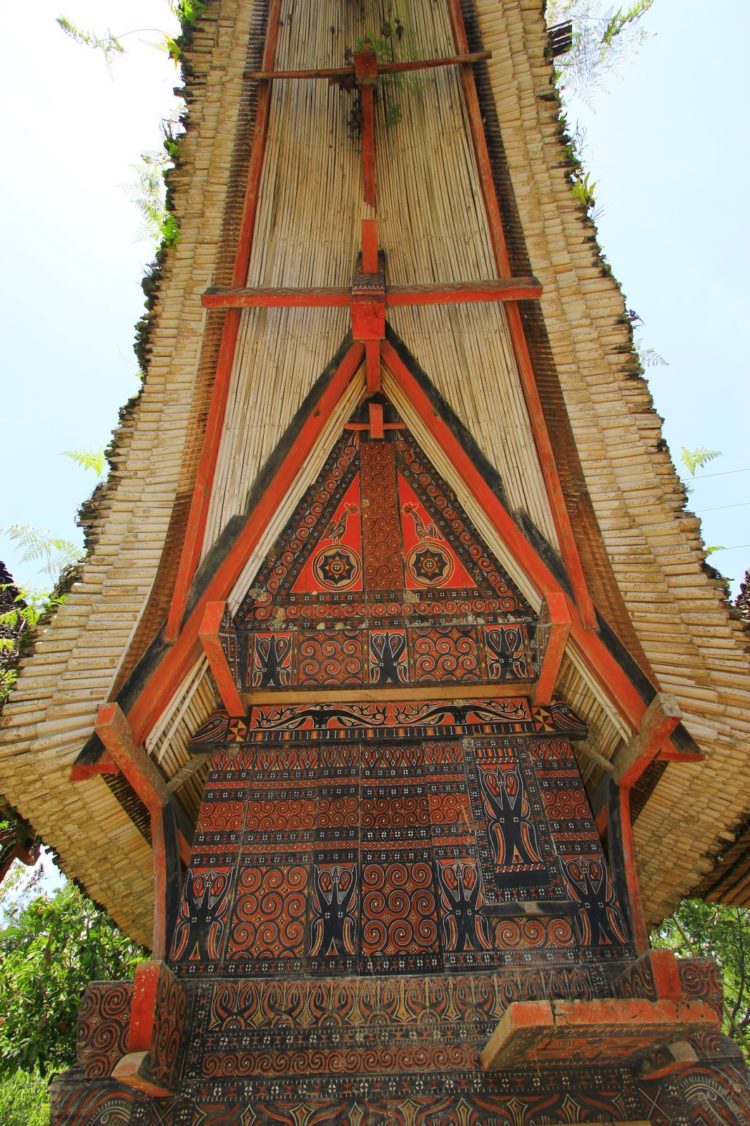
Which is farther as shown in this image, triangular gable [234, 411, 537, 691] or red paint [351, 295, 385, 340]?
red paint [351, 295, 385, 340]

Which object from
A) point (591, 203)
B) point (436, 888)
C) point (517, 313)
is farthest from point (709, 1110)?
point (591, 203)

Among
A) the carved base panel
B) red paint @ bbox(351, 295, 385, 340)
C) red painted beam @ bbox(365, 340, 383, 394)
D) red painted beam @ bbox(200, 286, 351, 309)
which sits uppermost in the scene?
red painted beam @ bbox(200, 286, 351, 309)

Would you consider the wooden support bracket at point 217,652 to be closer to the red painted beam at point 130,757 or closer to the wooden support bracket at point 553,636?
the red painted beam at point 130,757

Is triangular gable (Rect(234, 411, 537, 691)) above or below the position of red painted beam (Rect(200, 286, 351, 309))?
below

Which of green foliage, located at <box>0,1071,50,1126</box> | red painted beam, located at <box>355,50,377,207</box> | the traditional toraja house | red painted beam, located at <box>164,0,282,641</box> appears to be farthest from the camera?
green foliage, located at <box>0,1071,50,1126</box>

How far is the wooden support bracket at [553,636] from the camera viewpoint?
3.73 metres

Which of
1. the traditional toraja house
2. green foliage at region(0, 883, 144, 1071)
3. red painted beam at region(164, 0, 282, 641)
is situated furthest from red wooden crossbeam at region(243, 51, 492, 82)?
green foliage at region(0, 883, 144, 1071)

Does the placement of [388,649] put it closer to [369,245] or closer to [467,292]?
[467,292]

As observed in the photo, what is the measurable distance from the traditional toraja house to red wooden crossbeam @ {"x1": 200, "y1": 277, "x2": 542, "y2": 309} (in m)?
0.02

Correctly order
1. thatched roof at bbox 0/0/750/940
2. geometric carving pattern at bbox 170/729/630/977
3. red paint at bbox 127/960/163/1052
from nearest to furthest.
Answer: red paint at bbox 127/960/163/1052, geometric carving pattern at bbox 170/729/630/977, thatched roof at bbox 0/0/750/940

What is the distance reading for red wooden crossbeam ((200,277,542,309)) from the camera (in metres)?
4.38

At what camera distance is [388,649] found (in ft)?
13.4

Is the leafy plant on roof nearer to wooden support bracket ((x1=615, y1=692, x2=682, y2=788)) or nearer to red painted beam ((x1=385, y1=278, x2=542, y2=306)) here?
red painted beam ((x1=385, y1=278, x2=542, y2=306))

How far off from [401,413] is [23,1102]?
443 inches
